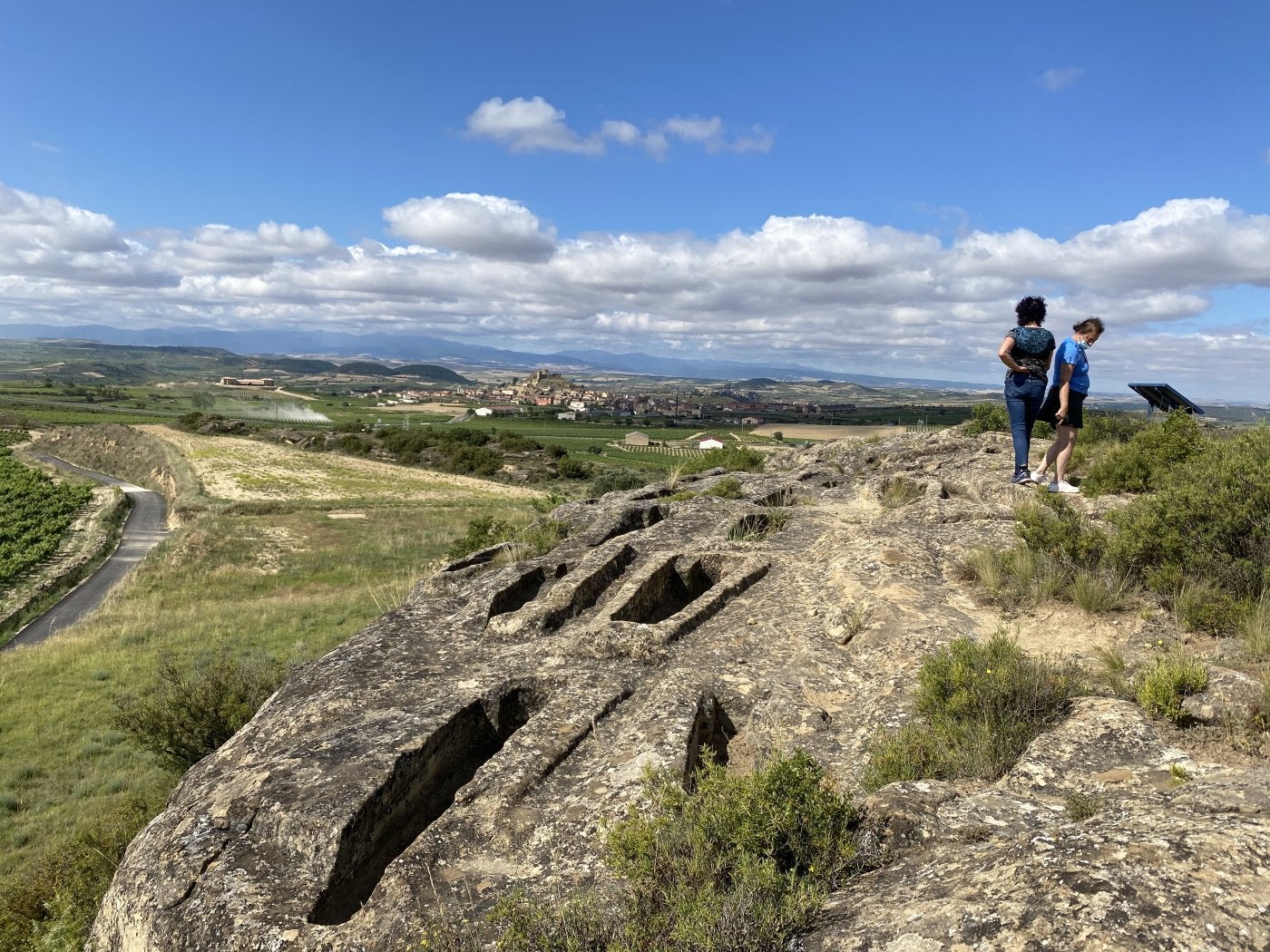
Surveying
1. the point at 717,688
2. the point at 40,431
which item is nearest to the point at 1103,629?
the point at 717,688

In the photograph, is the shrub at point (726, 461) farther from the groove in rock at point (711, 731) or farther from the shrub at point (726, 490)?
the groove in rock at point (711, 731)

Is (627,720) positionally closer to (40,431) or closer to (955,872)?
(955,872)

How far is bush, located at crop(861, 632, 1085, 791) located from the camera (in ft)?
16.9

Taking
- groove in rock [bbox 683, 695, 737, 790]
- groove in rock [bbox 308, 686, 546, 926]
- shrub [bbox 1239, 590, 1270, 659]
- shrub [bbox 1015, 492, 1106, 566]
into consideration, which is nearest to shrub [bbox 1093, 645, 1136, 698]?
shrub [bbox 1239, 590, 1270, 659]

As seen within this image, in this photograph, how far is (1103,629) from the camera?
7180 mm

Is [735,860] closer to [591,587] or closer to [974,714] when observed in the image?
[974,714]

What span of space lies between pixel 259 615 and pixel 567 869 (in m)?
27.2


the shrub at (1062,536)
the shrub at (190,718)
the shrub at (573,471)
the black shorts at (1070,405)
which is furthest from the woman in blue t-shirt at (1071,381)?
the shrub at (573,471)

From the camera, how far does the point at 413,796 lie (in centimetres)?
589

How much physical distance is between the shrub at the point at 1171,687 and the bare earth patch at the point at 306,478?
60600mm

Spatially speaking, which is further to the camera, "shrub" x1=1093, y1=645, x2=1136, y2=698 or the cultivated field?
the cultivated field

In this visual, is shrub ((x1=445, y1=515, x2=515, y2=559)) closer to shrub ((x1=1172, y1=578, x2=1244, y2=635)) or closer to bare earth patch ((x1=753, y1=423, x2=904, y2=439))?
bare earth patch ((x1=753, y1=423, x2=904, y2=439))

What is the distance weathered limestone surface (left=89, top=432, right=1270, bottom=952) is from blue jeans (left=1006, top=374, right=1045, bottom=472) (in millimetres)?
1835

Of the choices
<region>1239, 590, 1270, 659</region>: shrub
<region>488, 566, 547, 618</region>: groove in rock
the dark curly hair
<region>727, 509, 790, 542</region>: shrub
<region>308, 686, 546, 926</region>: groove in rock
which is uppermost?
the dark curly hair
